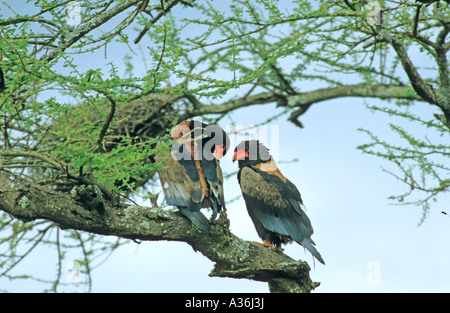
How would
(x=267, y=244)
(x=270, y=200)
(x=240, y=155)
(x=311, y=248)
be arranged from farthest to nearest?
(x=240, y=155)
(x=270, y=200)
(x=267, y=244)
(x=311, y=248)

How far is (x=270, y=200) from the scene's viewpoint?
14.3 ft

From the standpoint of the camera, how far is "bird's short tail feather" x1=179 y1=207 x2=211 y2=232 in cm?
354

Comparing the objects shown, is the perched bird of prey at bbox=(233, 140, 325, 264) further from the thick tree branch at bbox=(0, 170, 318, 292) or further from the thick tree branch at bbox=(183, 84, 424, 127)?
the thick tree branch at bbox=(183, 84, 424, 127)

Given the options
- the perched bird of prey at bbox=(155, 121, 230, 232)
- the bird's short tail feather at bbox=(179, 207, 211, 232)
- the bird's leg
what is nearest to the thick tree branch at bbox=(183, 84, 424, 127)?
the bird's leg

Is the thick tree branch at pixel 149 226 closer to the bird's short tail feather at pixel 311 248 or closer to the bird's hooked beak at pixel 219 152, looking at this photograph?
the bird's short tail feather at pixel 311 248

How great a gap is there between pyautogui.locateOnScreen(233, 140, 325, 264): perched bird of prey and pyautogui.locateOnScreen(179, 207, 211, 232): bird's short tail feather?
79 cm

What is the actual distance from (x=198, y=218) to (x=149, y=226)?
1.07 feet

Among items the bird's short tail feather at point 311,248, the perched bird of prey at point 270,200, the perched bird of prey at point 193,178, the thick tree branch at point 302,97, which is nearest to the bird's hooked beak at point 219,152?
the perched bird of prey at point 193,178

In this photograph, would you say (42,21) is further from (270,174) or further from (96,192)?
(270,174)

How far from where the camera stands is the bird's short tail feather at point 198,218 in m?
3.54

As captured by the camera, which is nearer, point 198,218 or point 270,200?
point 198,218

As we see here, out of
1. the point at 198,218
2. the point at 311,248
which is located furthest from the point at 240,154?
Answer: the point at 198,218

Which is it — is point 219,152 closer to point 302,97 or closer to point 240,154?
point 240,154
